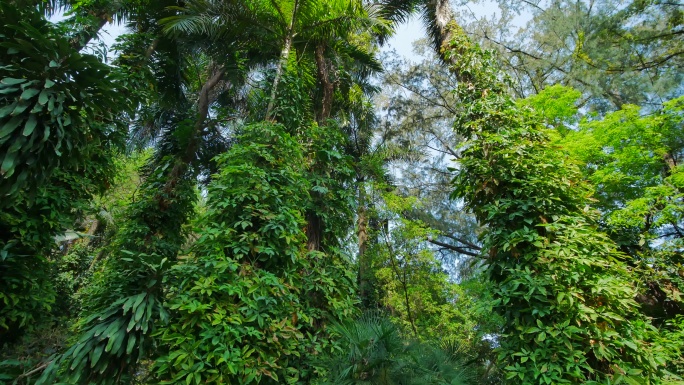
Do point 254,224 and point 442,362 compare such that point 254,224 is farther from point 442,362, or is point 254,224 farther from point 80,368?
point 442,362

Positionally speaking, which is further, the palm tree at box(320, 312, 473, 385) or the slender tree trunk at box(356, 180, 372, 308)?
the slender tree trunk at box(356, 180, 372, 308)

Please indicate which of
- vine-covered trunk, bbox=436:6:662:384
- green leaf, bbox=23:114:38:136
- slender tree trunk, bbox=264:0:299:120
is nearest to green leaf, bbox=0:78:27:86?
green leaf, bbox=23:114:38:136

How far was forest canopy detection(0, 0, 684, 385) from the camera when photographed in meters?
3.15

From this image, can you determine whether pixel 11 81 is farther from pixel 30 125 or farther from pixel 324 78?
pixel 324 78

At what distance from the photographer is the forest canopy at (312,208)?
315cm

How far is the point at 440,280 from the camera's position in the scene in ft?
30.5

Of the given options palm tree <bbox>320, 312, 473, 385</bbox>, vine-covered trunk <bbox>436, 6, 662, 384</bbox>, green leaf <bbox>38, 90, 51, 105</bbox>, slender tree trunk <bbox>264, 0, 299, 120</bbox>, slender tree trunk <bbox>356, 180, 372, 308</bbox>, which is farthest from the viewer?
slender tree trunk <bbox>356, 180, 372, 308</bbox>

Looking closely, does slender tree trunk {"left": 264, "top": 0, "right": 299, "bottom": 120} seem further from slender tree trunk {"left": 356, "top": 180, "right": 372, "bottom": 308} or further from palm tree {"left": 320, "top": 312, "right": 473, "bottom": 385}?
slender tree trunk {"left": 356, "top": 180, "right": 372, "bottom": 308}

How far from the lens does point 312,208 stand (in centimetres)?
505

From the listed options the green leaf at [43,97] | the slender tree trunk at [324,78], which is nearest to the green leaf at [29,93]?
the green leaf at [43,97]

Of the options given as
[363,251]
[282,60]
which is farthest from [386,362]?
[363,251]

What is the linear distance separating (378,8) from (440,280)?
6.40m

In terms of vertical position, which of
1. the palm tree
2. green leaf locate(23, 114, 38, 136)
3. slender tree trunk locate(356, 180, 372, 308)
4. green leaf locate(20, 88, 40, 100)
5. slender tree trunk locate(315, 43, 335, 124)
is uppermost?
slender tree trunk locate(315, 43, 335, 124)

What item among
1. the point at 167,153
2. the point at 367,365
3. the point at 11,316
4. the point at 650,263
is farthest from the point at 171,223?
the point at 650,263
